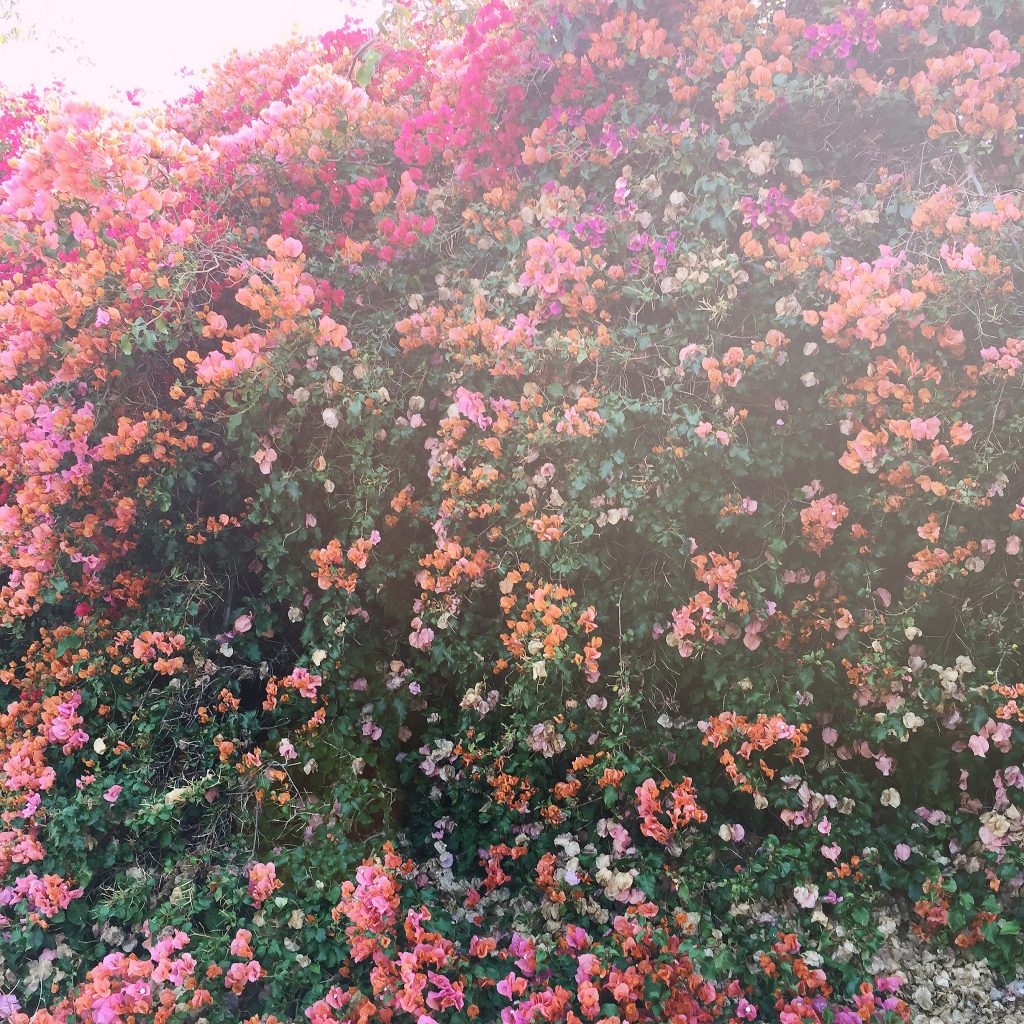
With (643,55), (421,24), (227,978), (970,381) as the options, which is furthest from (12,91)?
(970,381)

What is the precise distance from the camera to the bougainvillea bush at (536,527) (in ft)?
9.74

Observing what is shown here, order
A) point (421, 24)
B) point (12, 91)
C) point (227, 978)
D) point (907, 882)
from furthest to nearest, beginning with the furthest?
point (12, 91), point (421, 24), point (907, 882), point (227, 978)

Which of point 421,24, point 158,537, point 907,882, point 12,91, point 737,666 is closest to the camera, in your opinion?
point 907,882

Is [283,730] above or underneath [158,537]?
underneath

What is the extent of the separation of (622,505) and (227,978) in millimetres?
2276

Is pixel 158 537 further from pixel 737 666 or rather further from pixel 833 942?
pixel 833 942

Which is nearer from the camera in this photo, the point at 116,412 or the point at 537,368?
the point at 537,368

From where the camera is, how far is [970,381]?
2992 millimetres

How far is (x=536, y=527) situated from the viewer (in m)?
3.16

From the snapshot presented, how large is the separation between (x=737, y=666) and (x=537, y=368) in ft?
4.85

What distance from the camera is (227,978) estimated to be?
116 inches

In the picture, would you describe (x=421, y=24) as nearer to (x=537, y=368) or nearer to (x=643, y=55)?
(x=643, y=55)

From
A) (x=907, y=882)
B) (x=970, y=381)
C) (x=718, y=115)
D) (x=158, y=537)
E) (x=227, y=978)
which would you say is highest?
(x=718, y=115)

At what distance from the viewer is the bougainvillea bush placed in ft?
9.74
